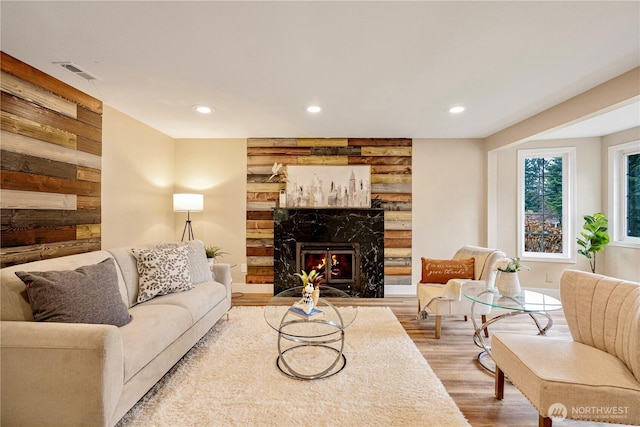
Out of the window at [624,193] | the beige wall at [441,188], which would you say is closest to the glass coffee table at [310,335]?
the beige wall at [441,188]

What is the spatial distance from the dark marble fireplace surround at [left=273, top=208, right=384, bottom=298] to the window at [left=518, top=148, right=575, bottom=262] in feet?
7.24

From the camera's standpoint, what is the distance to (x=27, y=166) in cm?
232

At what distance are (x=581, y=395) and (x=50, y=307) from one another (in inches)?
111

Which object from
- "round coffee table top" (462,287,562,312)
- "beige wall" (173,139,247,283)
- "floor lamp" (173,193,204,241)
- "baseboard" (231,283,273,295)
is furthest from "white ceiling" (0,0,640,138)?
"baseboard" (231,283,273,295)

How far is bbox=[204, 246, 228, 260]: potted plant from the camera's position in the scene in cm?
407

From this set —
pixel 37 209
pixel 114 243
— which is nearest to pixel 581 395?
pixel 37 209

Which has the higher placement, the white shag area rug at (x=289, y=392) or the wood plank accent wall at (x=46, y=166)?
the wood plank accent wall at (x=46, y=166)

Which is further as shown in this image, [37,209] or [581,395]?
[37,209]

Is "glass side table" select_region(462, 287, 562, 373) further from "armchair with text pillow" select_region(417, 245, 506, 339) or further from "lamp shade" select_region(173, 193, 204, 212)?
"lamp shade" select_region(173, 193, 204, 212)

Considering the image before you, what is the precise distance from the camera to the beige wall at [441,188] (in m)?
4.63

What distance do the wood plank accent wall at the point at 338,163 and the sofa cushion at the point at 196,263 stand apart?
1405 mm

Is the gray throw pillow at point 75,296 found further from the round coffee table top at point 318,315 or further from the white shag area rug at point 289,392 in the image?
the round coffee table top at point 318,315

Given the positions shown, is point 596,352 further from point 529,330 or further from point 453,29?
point 453,29

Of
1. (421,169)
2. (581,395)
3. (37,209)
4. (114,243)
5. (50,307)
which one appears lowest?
(581,395)
